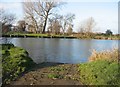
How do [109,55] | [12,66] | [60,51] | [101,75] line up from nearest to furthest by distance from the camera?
[101,75]
[12,66]
[109,55]
[60,51]

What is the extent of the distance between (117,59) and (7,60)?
4805 millimetres

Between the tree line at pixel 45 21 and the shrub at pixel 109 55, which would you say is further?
the tree line at pixel 45 21

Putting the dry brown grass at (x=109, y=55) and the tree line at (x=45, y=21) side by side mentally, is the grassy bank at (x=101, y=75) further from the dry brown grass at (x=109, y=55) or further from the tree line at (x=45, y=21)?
the tree line at (x=45, y=21)

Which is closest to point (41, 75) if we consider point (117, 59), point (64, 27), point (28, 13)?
point (117, 59)

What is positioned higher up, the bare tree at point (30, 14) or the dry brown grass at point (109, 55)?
the bare tree at point (30, 14)

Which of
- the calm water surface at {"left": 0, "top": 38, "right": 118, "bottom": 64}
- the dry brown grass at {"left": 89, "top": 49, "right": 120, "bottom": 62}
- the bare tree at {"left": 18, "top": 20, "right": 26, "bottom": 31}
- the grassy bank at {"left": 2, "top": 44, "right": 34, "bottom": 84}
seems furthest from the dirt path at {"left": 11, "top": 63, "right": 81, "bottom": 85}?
the bare tree at {"left": 18, "top": 20, "right": 26, "bottom": 31}

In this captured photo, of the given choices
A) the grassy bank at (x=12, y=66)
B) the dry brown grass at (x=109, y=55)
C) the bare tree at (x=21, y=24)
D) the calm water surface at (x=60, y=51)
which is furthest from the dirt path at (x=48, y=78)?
the bare tree at (x=21, y=24)

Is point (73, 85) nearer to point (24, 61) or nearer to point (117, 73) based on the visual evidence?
point (117, 73)

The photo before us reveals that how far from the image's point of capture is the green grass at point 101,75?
8414 millimetres

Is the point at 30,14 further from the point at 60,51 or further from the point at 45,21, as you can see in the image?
the point at 60,51

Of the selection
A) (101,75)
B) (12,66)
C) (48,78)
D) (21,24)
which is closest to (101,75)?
(101,75)

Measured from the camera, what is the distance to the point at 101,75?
8883mm

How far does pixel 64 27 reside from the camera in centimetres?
5925

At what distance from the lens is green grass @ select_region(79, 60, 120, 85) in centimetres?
841
